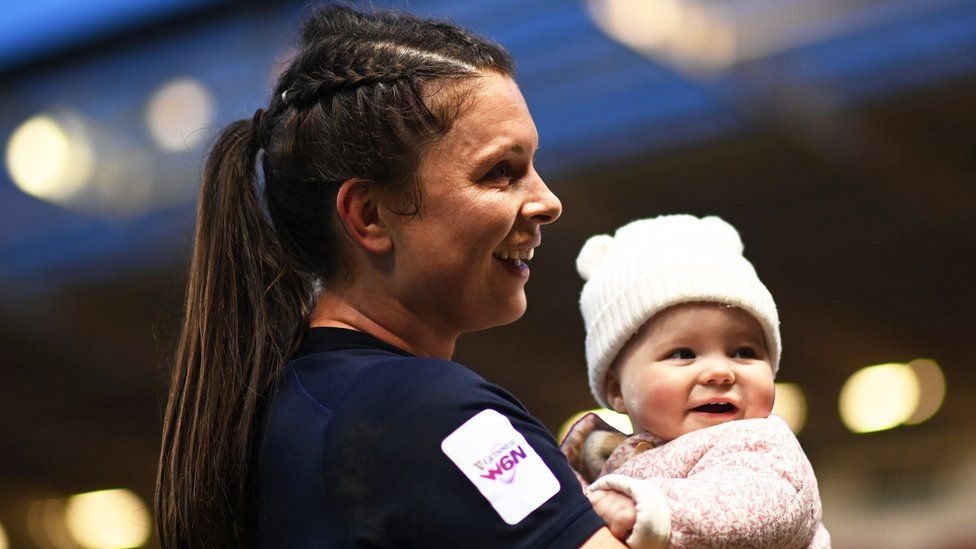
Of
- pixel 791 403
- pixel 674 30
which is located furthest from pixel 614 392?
pixel 791 403

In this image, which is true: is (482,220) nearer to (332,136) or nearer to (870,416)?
(332,136)

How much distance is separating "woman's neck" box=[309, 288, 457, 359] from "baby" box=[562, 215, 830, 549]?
0.27 meters

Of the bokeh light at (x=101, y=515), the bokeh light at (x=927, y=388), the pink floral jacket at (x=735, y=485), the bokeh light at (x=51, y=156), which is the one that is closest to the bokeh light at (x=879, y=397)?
the bokeh light at (x=927, y=388)

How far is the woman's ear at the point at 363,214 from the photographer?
153cm

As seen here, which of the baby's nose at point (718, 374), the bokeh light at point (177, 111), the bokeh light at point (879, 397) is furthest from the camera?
the bokeh light at point (879, 397)

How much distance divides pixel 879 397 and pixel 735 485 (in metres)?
9.49

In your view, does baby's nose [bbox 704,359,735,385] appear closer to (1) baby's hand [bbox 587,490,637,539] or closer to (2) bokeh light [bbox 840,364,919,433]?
(1) baby's hand [bbox 587,490,637,539]

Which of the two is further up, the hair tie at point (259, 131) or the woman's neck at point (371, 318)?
the hair tie at point (259, 131)

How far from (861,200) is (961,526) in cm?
357

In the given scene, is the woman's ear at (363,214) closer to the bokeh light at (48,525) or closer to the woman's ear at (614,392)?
the woman's ear at (614,392)

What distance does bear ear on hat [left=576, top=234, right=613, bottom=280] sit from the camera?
1882mm

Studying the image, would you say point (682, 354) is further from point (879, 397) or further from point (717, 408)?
point (879, 397)

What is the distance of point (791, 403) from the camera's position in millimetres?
10898

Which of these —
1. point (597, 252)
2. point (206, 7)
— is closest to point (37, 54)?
point (206, 7)
